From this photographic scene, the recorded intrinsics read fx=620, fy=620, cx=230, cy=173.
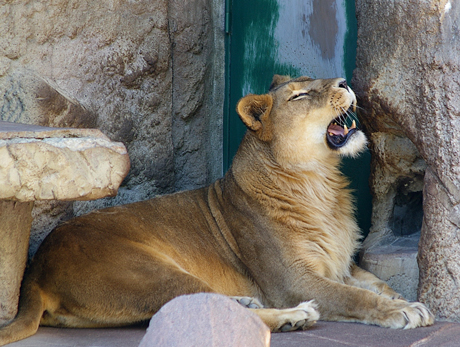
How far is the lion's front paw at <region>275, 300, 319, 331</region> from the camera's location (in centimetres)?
360

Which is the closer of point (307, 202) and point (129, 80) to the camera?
point (307, 202)

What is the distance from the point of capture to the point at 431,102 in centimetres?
379

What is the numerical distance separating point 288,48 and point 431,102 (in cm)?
206

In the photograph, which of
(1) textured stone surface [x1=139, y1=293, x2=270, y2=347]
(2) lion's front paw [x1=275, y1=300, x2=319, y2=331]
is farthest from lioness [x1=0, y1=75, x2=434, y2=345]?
(1) textured stone surface [x1=139, y1=293, x2=270, y2=347]

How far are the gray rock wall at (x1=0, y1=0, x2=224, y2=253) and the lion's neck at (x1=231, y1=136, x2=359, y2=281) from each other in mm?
1173

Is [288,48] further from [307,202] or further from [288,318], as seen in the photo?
[288,318]

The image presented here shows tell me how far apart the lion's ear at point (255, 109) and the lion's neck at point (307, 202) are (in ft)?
0.54

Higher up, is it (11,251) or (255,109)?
(255,109)

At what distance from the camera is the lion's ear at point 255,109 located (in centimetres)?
439

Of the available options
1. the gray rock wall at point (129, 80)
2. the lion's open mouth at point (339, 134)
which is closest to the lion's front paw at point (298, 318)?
the lion's open mouth at point (339, 134)

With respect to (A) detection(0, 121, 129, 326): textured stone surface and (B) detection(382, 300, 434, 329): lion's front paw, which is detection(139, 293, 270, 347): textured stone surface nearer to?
(A) detection(0, 121, 129, 326): textured stone surface

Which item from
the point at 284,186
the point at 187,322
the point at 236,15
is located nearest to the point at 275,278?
the point at 284,186

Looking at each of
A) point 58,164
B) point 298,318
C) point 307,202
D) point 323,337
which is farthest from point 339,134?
point 58,164

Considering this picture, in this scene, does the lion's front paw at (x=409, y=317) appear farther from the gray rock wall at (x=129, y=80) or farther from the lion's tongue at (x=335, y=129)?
the gray rock wall at (x=129, y=80)
